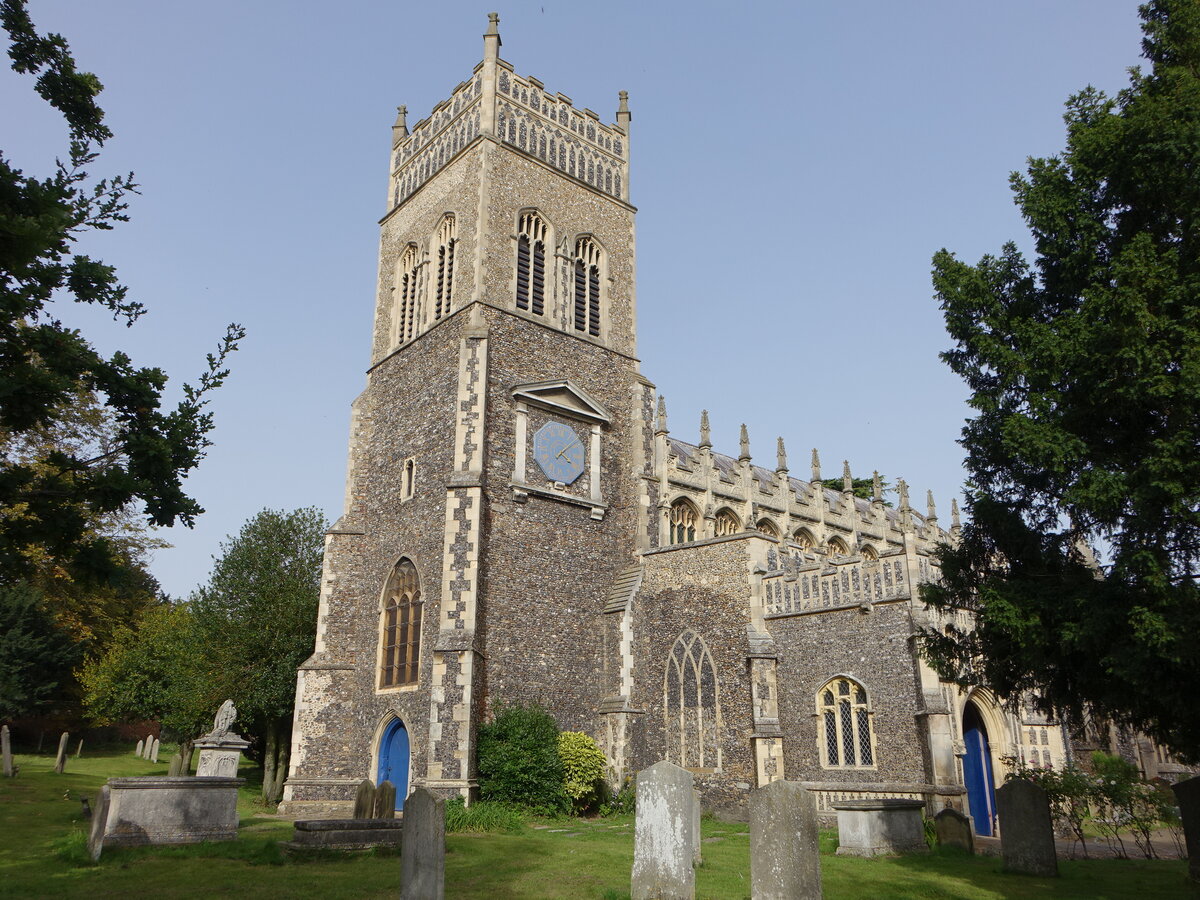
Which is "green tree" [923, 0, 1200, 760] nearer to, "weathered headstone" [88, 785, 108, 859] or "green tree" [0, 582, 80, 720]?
"weathered headstone" [88, 785, 108, 859]

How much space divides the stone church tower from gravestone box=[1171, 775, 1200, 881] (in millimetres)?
12025

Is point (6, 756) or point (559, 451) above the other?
point (559, 451)

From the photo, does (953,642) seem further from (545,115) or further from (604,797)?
(545,115)

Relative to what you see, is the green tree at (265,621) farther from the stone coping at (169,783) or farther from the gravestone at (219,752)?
the stone coping at (169,783)

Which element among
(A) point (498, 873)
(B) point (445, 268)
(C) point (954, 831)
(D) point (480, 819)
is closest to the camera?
(A) point (498, 873)

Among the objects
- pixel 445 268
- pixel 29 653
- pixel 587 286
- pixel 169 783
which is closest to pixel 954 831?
pixel 169 783

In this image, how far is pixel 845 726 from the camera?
1739cm

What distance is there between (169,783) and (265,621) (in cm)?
1346

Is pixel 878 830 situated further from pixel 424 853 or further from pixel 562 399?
pixel 562 399

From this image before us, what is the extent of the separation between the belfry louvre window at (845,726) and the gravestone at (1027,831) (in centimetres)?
521

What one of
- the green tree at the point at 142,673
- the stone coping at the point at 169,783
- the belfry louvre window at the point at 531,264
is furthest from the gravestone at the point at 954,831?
the green tree at the point at 142,673

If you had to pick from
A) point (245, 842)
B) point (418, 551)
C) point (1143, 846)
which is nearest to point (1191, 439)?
point (1143, 846)

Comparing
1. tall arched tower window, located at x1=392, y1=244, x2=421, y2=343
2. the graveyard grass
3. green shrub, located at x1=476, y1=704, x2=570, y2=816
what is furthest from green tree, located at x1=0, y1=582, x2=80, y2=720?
green shrub, located at x1=476, y1=704, x2=570, y2=816

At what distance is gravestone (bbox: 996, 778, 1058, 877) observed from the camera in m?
11.3
